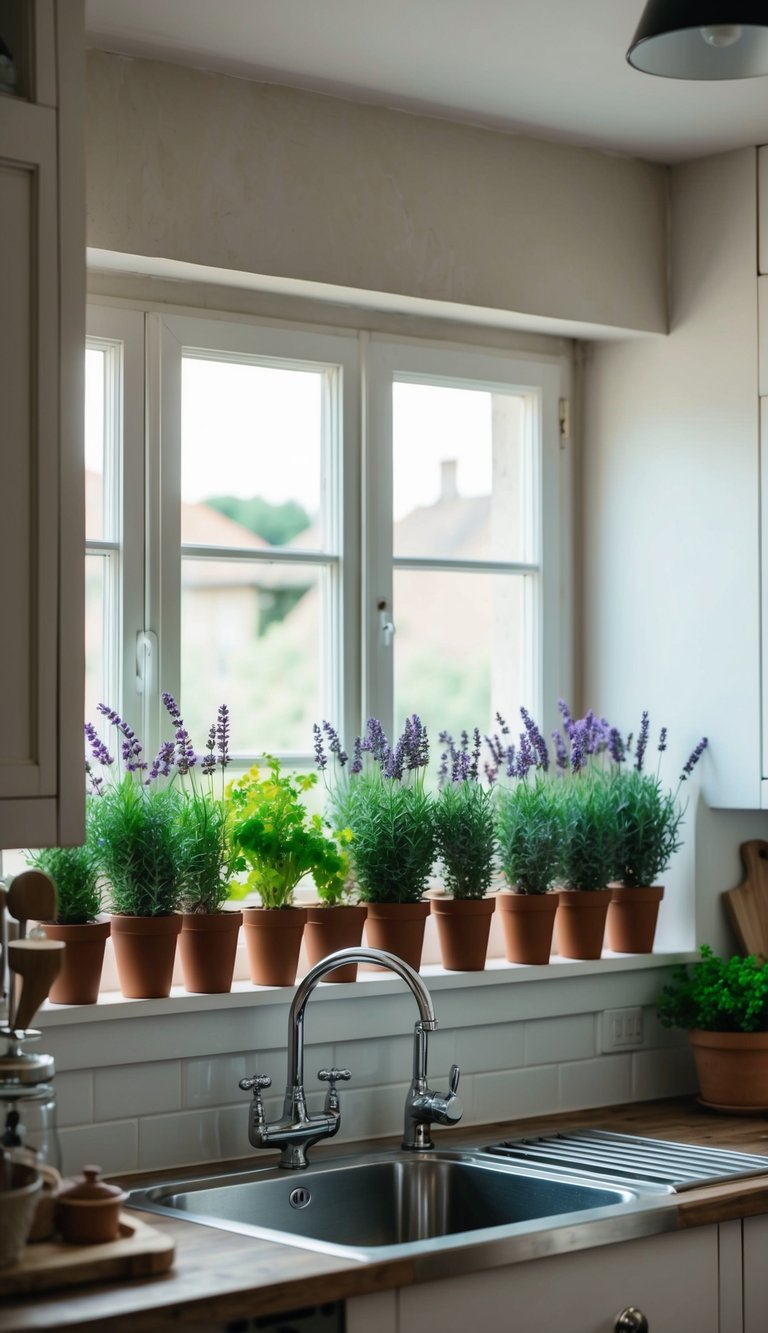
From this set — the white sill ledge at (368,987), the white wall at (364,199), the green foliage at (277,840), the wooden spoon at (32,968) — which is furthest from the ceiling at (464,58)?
the white sill ledge at (368,987)

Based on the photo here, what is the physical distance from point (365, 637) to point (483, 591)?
376mm

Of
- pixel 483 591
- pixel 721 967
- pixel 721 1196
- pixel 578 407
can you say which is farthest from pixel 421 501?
pixel 721 1196

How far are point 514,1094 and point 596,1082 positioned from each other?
0.68 feet

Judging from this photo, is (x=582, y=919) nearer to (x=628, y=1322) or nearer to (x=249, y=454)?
(x=628, y=1322)

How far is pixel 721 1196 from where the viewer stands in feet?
8.14

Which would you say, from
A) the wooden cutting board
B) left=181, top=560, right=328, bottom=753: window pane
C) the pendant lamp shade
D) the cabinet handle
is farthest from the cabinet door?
the pendant lamp shade

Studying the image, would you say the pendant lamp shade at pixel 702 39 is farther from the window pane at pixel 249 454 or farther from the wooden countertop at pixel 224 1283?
the wooden countertop at pixel 224 1283

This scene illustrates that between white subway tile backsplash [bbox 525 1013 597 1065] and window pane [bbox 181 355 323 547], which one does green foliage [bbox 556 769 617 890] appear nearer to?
white subway tile backsplash [bbox 525 1013 597 1065]

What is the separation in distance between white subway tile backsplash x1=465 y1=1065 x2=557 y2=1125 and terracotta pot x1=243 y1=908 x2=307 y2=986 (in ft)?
1.56

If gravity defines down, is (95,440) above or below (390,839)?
above

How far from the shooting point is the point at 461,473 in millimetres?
3453

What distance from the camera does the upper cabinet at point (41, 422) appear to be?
2203 millimetres

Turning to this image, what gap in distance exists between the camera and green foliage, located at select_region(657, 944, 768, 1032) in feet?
10.2

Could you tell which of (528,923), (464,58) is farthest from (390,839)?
(464,58)
